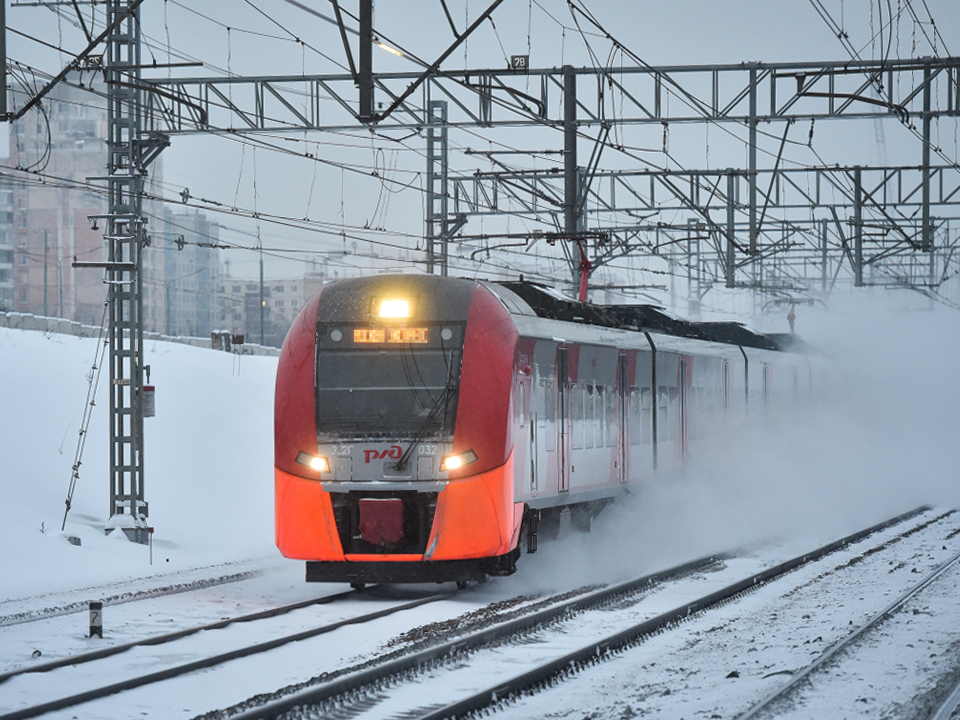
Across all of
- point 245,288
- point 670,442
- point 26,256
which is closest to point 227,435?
point 670,442

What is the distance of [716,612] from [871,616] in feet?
4.82

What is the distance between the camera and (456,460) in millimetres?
13773

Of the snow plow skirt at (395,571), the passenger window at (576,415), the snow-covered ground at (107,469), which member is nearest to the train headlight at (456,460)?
the snow plow skirt at (395,571)

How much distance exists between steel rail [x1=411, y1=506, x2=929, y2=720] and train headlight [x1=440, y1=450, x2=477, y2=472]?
93.0 inches

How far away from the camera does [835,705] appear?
9.28 metres

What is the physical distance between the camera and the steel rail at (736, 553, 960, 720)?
29.8 ft

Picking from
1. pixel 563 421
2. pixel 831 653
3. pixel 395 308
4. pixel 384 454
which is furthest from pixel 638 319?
pixel 831 653

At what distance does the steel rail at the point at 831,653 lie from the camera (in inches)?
357

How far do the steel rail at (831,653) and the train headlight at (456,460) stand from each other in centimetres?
388

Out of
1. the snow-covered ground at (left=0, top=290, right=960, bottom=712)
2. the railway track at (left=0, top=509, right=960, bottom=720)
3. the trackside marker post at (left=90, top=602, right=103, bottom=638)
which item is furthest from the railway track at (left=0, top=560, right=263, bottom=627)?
the railway track at (left=0, top=509, right=960, bottom=720)

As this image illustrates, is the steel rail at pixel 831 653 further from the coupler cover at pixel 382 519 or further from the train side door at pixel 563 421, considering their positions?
the coupler cover at pixel 382 519

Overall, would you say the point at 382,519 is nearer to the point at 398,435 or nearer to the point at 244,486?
the point at 398,435

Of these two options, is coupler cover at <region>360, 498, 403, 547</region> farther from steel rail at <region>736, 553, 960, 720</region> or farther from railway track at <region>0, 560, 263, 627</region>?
steel rail at <region>736, 553, 960, 720</region>

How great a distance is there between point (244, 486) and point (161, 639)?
57.8ft
